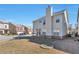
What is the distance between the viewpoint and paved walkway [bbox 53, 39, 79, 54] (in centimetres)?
669

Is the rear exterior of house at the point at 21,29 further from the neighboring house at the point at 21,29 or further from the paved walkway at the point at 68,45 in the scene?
the paved walkway at the point at 68,45

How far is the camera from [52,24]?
6.77m

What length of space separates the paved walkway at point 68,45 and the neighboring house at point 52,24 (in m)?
0.12

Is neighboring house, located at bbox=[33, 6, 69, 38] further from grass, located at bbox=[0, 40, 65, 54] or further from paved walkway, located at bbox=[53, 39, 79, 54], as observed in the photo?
grass, located at bbox=[0, 40, 65, 54]

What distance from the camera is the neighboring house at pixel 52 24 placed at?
6707mm

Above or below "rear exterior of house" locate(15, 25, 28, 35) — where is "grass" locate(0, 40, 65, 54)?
below

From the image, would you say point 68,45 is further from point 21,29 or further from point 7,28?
point 7,28

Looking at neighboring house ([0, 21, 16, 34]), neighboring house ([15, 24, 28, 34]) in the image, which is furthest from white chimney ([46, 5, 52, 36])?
neighboring house ([0, 21, 16, 34])

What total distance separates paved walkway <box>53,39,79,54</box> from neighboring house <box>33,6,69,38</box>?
12 centimetres

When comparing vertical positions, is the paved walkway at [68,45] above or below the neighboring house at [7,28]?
below

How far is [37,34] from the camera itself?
269 inches

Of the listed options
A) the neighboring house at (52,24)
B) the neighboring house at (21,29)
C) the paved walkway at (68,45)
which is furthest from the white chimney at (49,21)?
the neighboring house at (21,29)

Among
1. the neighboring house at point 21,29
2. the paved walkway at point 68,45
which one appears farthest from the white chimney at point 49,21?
the neighboring house at point 21,29
